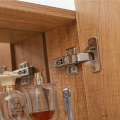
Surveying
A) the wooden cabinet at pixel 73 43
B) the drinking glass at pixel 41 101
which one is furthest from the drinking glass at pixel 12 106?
the wooden cabinet at pixel 73 43

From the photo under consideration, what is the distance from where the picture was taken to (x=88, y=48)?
985 millimetres

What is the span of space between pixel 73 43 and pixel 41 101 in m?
0.25

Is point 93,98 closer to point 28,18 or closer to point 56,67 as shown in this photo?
point 56,67

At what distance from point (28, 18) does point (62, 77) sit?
0.26 meters

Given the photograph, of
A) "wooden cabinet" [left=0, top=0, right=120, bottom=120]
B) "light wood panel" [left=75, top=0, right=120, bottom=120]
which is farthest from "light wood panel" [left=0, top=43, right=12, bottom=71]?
"light wood panel" [left=75, top=0, right=120, bottom=120]

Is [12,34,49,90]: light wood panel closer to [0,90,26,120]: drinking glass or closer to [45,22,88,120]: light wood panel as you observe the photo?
[45,22,88,120]: light wood panel

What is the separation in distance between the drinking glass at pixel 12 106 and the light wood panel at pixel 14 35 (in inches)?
8.8

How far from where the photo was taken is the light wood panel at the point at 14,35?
105 centimetres

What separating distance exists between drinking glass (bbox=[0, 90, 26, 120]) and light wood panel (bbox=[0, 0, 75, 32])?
0.22 metres

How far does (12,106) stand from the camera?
2.93 ft

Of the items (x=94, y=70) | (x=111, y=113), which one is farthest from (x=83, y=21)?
(x=111, y=113)

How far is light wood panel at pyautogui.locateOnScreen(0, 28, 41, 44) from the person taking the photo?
1.05 metres

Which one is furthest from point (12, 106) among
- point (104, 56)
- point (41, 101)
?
point (104, 56)

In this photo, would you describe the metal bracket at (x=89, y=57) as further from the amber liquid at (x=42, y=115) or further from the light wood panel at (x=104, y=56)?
the amber liquid at (x=42, y=115)
